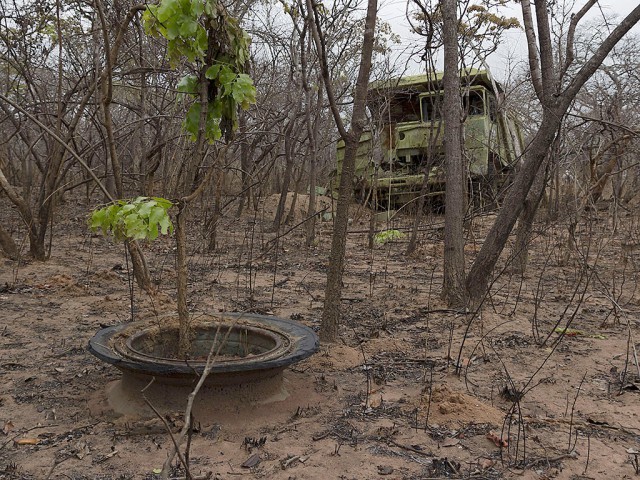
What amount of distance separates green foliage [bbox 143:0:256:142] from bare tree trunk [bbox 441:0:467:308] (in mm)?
2962

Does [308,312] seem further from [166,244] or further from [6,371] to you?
[166,244]

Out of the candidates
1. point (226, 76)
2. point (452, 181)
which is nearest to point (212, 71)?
point (226, 76)

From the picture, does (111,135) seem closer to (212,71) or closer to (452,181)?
(212,71)

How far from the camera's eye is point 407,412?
351cm

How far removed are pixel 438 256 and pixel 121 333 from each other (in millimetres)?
6427

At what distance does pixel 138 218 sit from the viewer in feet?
9.62

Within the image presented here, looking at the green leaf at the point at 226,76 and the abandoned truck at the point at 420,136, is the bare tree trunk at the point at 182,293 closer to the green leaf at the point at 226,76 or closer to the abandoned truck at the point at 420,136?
the green leaf at the point at 226,76

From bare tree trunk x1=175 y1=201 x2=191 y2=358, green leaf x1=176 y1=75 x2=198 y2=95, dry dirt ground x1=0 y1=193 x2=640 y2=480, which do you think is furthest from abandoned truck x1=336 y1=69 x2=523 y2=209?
bare tree trunk x1=175 y1=201 x2=191 y2=358

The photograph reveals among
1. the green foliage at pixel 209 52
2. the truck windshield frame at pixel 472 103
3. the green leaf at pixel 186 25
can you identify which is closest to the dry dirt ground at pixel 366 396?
the green foliage at pixel 209 52

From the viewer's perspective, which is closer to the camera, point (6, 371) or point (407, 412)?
point (407, 412)

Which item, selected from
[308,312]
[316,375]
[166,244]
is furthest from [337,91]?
[316,375]

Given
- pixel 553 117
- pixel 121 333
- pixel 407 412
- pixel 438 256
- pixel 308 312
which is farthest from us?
pixel 438 256

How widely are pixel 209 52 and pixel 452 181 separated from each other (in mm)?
3210

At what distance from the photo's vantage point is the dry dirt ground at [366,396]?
114 inches
